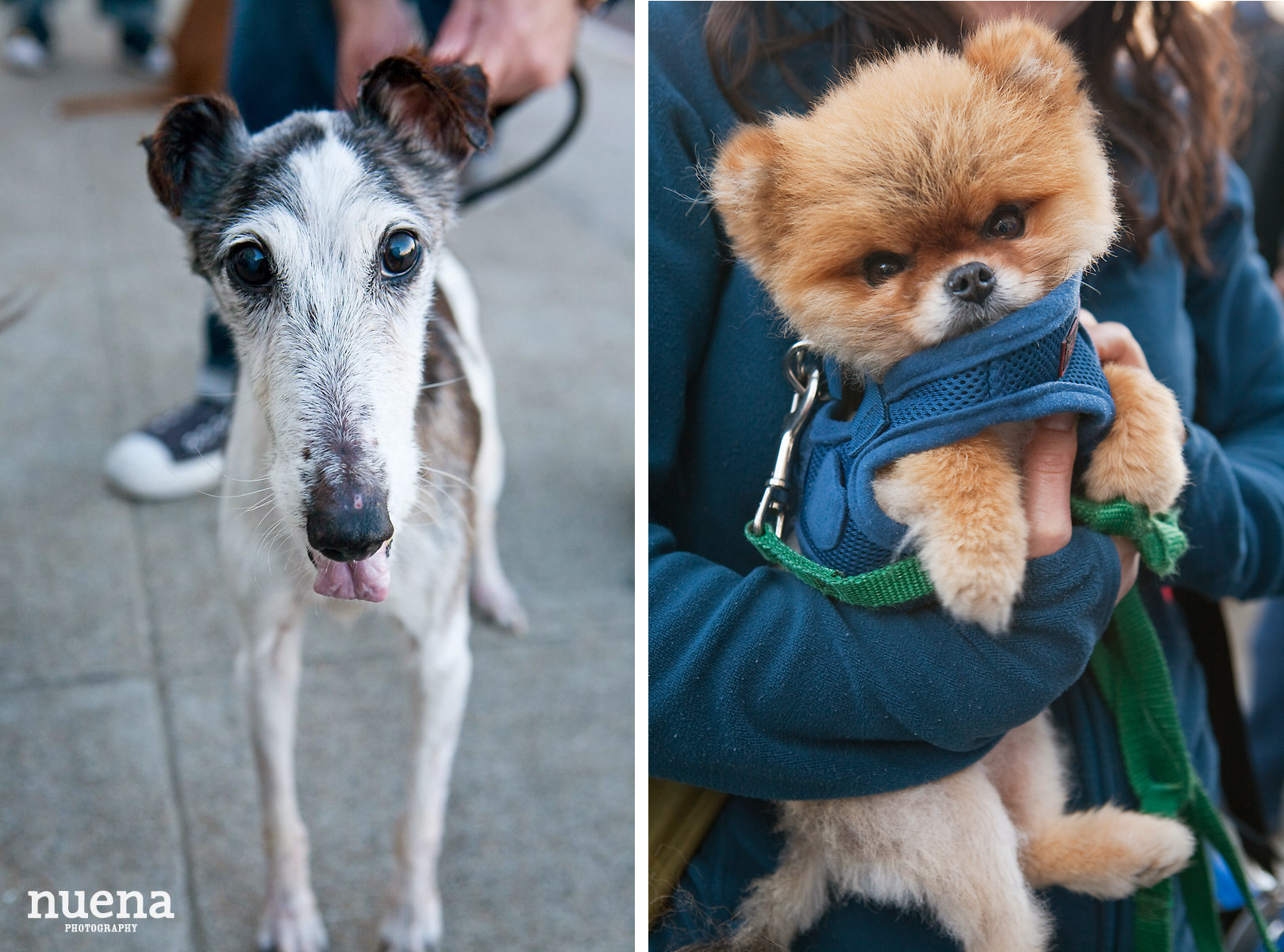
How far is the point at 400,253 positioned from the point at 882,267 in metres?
0.44

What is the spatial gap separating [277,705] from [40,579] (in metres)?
1.28

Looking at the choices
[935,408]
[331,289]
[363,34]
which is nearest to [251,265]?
[331,289]

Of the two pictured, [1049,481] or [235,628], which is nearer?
[1049,481]

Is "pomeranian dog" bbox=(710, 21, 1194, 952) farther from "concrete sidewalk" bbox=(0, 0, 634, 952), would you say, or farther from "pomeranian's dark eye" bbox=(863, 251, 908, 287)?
"concrete sidewalk" bbox=(0, 0, 634, 952)

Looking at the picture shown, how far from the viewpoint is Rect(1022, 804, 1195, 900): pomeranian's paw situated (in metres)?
0.96

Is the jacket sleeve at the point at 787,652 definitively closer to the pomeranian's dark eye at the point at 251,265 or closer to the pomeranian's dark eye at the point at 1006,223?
the pomeranian's dark eye at the point at 1006,223

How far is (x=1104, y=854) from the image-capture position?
96 cm

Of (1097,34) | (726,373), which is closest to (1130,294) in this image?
(1097,34)

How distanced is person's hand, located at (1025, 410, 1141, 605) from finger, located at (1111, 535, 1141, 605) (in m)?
0.08

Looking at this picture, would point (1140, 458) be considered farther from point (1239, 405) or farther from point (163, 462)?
point (163, 462)

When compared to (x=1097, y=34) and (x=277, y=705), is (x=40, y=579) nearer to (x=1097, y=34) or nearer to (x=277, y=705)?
(x=277, y=705)

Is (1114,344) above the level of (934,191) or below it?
below

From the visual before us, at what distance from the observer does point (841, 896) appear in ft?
3.19

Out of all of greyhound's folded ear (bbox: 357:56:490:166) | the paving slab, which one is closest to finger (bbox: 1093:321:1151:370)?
greyhound's folded ear (bbox: 357:56:490:166)
